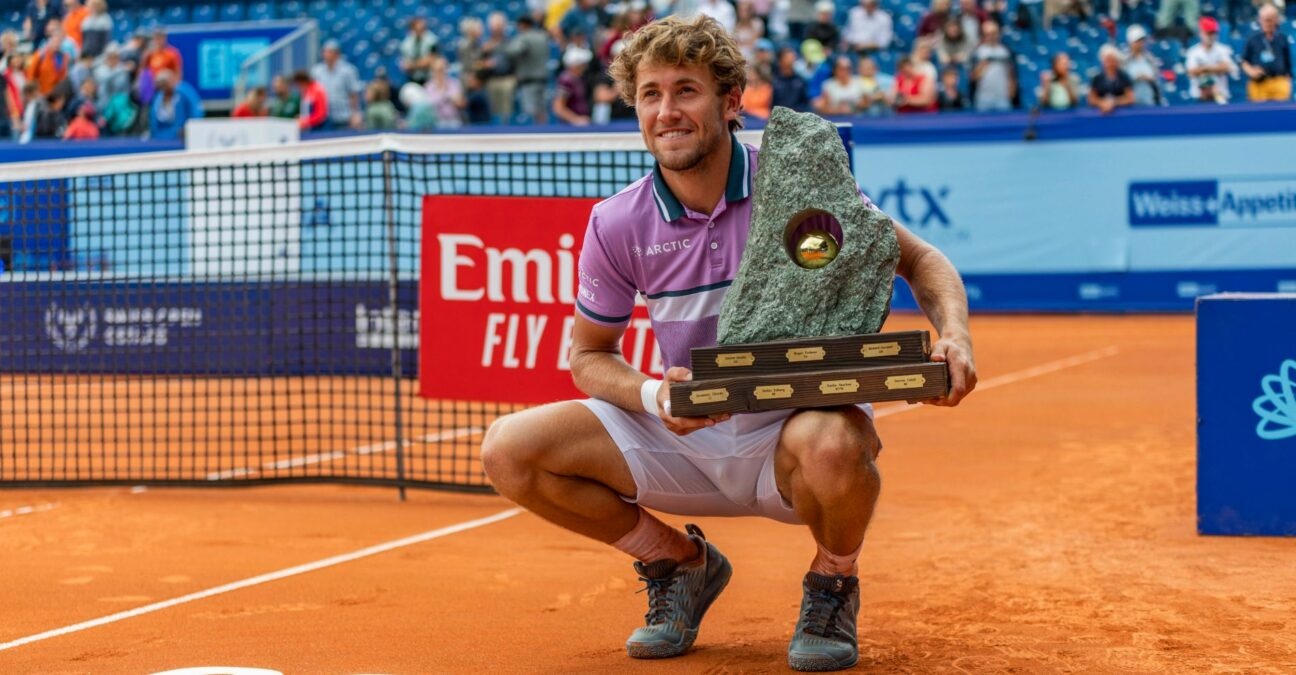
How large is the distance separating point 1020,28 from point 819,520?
16654mm

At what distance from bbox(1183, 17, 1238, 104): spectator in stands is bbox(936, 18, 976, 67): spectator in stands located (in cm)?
248

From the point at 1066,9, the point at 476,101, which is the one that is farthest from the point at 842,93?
the point at 476,101

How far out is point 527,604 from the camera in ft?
17.9

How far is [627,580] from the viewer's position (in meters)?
5.84

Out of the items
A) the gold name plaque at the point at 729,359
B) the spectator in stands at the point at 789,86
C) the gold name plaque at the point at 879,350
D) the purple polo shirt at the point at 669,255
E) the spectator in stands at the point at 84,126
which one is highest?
the spectator in stands at the point at 789,86

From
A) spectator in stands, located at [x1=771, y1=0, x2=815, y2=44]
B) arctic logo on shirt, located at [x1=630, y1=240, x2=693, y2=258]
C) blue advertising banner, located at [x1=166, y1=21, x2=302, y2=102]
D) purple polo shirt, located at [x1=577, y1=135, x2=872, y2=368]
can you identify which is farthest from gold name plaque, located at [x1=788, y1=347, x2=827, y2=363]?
blue advertising banner, located at [x1=166, y1=21, x2=302, y2=102]

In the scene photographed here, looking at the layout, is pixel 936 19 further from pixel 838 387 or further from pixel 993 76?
pixel 838 387

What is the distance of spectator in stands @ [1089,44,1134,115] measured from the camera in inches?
666

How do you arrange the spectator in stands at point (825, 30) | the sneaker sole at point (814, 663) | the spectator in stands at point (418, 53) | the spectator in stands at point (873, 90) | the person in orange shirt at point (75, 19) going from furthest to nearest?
the person in orange shirt at point (75, 19) < the spectator in stands at point (418, 53) < the spectator in stands at point (825, 30) < the spectator in stands at point (873, 90) < the sneaker sole at point (814, 663)

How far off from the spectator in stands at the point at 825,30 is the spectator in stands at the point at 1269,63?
5.29 m

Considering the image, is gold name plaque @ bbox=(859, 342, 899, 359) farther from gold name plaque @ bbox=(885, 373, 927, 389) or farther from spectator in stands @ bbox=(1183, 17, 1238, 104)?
spectator in stands @ bbox=(1183, 17, 1238, 104)

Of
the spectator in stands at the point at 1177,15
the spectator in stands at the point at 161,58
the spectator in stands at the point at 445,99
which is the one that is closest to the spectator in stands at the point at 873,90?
the spectator in stands at the point at 1177,15

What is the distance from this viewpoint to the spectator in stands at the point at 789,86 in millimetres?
18172

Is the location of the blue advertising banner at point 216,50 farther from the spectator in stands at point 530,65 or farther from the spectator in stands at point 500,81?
the spectator in stands at point 530,65
